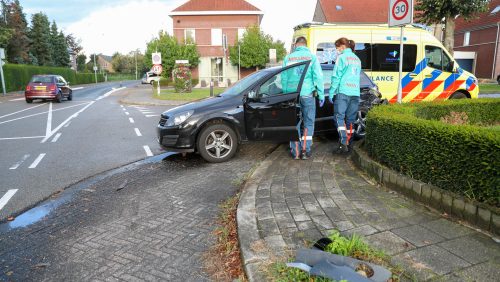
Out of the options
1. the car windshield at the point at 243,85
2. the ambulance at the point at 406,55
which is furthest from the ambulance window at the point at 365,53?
the car windshield at the point at 243,85

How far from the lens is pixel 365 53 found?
11.1 m

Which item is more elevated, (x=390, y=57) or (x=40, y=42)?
(x=40, y=42)

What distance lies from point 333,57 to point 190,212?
826cm

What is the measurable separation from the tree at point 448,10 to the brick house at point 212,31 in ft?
74.5

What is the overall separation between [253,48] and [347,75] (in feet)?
104

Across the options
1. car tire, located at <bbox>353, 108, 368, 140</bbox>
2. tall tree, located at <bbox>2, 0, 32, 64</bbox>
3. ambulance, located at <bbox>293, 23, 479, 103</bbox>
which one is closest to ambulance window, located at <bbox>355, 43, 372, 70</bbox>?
ambulance, located at <bbox>293, 23, 479, 103</bbox>

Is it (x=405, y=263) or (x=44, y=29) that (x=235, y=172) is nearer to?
(x=405, y=263)

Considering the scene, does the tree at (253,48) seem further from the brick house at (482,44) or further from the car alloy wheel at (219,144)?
the car alloy wheel at (219,144)

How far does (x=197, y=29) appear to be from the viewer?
40.5m

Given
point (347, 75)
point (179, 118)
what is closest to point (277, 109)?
point (347, 75)

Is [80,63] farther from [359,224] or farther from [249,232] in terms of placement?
[359,224]

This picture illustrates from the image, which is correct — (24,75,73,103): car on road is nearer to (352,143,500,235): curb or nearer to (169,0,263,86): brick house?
(169,0,263,86): brick house

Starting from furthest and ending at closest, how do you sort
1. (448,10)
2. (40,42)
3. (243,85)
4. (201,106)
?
1. (40,42)
2. (448,10)
3. (243,85)
4. (201,106)

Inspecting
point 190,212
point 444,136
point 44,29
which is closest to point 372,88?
point 444,136
